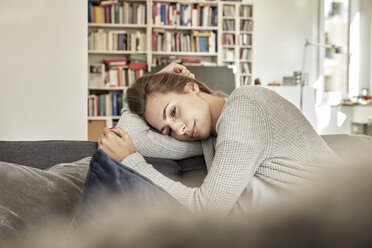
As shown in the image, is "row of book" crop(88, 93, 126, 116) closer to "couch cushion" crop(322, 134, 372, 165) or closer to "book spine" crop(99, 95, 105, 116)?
"book spine" crop(99, 95, 105, 116)

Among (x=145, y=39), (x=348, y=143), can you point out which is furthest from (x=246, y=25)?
(x=348, y=143)

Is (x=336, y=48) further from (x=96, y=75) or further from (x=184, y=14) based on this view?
(x=96, y=75)

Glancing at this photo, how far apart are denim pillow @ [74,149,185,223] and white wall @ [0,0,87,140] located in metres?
2.57

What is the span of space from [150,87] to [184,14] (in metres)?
4.90

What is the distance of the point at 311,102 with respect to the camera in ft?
19.0

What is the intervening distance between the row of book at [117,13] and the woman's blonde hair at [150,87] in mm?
4679

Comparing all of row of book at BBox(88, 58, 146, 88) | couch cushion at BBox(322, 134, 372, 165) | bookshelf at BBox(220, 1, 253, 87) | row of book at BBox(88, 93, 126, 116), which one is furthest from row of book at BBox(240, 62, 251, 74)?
couch cushion at BBox(322, 134, 372, 165)

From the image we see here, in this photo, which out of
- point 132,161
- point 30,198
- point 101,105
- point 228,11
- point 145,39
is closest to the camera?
point 30,198

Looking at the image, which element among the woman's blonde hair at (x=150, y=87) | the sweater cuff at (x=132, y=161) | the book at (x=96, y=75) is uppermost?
the book at (x=96, y=75)

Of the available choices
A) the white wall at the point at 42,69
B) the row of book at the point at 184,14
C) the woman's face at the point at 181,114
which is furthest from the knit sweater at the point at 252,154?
the row of book at the point at 184,14

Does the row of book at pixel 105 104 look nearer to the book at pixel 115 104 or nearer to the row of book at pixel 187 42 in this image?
the book at pixel 115 104

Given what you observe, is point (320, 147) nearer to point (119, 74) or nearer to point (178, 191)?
point (178, 191)

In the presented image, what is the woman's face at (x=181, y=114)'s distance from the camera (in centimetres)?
111

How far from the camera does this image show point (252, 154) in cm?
84
